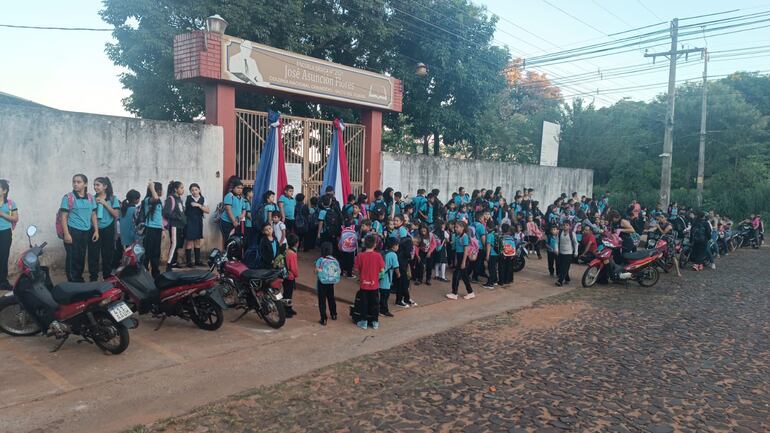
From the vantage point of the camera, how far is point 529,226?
14523mm

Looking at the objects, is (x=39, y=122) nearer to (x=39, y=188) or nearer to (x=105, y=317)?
(x=39, y=188)

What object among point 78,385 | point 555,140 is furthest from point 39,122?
point 555,140

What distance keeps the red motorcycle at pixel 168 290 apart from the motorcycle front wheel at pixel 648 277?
9.07 meters

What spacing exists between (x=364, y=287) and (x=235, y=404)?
292 cm

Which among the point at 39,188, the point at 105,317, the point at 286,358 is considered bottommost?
the point at 286,358

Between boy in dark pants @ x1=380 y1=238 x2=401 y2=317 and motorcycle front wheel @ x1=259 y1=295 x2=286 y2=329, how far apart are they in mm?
1576

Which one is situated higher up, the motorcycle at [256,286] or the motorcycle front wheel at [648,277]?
the motorcycle at [256,286]

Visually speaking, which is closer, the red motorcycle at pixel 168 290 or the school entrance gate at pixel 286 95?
the red motorcycle at pixel 168 290

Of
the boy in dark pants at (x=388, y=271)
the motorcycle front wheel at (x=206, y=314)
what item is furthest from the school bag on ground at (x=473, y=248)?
the motorcycle front wheel at (x=206, y=314)

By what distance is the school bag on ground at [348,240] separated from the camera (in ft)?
33.1

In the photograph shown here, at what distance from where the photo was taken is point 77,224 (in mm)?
7859

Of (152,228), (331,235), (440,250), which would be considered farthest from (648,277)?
(152,228)

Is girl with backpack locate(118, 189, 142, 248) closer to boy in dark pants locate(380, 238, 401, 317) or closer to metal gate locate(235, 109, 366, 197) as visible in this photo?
metal gate locate(235, 109, 366, 197)

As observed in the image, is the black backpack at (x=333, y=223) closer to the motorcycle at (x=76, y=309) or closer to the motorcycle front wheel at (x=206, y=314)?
the motorcycle front wheel at (x=206, y=314)
